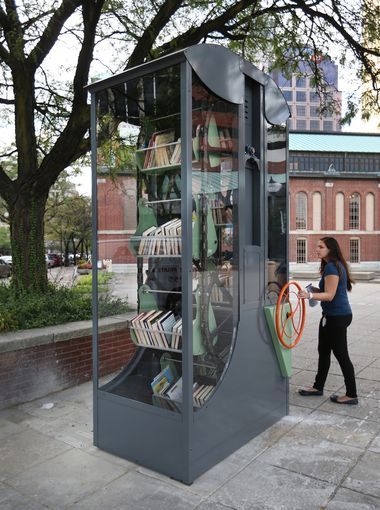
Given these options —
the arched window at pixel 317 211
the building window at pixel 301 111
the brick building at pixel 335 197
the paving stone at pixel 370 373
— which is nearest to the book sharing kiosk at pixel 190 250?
the paving stone at pixel 370 373

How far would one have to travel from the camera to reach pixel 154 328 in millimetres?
3959

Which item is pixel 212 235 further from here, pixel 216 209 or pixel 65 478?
pixel 65 478

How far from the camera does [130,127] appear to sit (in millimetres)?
4293

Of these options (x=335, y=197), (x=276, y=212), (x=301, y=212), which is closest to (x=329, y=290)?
(x=276, y=212)

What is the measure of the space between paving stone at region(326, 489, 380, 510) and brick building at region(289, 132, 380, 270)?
48.0 m

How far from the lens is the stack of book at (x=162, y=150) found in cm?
382

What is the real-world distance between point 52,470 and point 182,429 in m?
1.16

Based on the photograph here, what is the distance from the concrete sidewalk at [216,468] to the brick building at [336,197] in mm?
46867

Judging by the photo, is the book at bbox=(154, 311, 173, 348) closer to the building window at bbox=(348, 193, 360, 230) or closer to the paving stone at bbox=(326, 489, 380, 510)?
the paving stone at bbox=(326, 489, 380, 510)

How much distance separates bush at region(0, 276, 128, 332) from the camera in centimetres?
576

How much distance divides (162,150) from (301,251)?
4853cm

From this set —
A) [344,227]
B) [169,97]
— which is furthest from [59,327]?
[344,227]

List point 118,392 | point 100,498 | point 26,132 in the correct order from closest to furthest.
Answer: point 100,498 → point 118,392 → point 26,132

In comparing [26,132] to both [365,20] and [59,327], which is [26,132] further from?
[365,20]
